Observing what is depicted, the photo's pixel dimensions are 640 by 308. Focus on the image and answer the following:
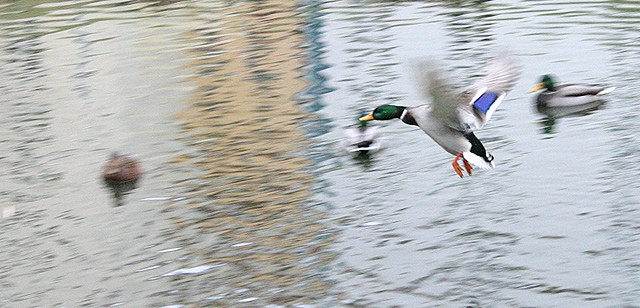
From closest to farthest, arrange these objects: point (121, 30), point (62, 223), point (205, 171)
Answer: point (62, 223)
point (205, 171)
point (121, 30)

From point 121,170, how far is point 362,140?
1655 millimetres

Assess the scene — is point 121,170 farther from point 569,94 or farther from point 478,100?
point 569,94

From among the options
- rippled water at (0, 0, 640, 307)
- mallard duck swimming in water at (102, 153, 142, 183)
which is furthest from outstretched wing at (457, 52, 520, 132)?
mallard duck swimming in water at (102, 153, 142, 183)

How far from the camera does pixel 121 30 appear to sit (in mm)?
14953

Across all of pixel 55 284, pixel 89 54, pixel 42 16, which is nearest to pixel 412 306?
pixel 55 284

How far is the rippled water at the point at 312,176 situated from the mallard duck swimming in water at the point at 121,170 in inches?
4.2

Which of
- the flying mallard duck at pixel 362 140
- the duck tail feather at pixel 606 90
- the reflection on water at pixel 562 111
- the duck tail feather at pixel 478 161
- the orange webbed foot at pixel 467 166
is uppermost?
the duck tail feather at pixel 478 161

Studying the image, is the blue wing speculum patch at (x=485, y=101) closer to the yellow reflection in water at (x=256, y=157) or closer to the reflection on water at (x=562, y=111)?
the yellow reflection in water at (x=256, y=157)

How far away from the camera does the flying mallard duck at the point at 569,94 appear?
9570 mm

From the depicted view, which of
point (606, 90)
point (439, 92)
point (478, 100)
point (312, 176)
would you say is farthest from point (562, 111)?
point (439, 92)

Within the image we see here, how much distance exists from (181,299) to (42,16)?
10.8 metres

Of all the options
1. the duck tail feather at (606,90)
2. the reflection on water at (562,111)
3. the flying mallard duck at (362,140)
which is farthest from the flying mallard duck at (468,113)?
the duck tail feather at (606,90)

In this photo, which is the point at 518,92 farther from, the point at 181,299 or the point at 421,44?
the point at 181,299

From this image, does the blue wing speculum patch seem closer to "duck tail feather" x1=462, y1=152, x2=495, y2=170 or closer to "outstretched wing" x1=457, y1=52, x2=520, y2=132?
"outstretched wing" x1=457, y1=52, x2=520, y2=132
